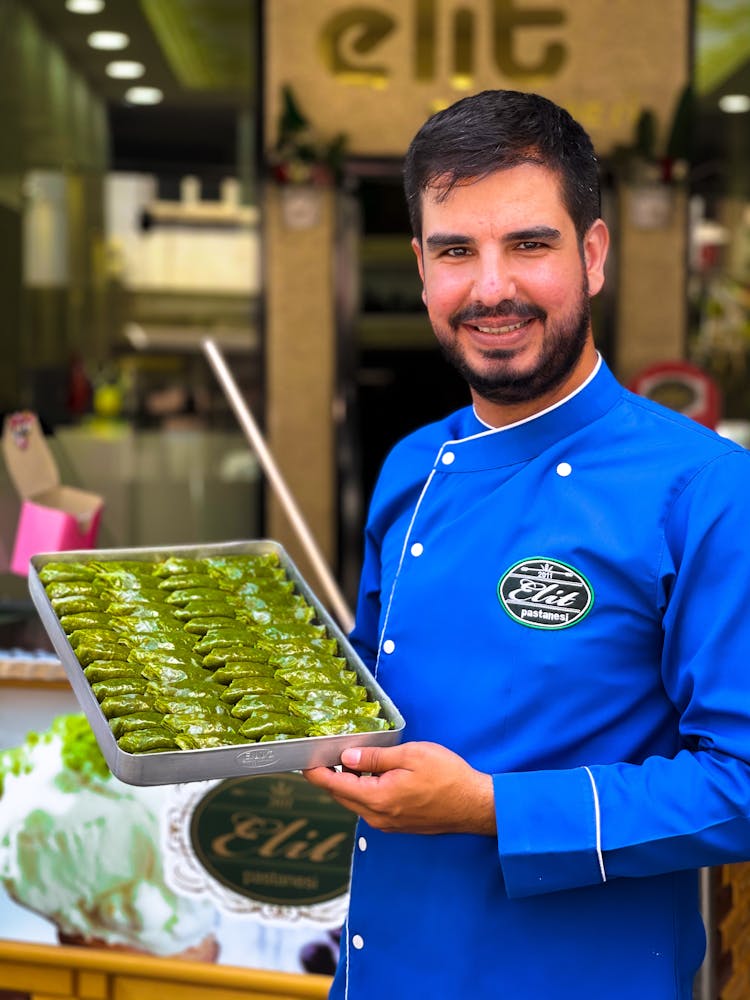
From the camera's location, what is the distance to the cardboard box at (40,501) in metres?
2.38

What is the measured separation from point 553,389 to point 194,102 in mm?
4855

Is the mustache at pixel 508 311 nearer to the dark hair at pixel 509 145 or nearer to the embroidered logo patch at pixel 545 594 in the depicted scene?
the dark hair at pixel 509 145

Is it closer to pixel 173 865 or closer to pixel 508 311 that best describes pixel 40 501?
pixel 173 865

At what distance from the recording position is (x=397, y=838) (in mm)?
1259

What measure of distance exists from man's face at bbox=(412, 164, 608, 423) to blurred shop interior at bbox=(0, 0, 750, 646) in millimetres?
4432

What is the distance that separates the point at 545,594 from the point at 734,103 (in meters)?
5.09

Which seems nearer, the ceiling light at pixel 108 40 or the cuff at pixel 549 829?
the cuff at pixel 549 829

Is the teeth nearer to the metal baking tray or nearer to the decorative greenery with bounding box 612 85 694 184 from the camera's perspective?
the metal baking tray

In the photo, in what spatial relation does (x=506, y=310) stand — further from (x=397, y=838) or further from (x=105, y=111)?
(x=105, y=111)

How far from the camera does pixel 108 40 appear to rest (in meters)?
5.54

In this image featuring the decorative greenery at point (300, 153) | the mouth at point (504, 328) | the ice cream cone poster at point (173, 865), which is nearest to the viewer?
the mouth at point (504, 328)

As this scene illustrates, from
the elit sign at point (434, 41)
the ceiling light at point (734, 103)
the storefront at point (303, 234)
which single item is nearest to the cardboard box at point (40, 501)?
the storefront at point (303, 234)

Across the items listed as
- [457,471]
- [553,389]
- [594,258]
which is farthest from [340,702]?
[594,258]

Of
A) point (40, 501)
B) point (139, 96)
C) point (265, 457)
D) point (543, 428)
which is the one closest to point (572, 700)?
point (543, 428)
